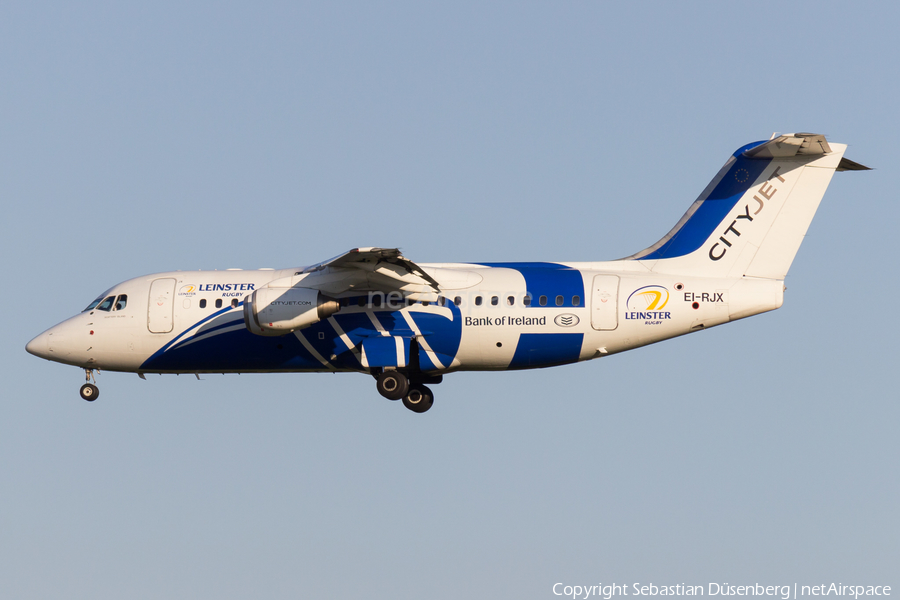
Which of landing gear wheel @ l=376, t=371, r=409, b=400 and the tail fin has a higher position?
the tail fin

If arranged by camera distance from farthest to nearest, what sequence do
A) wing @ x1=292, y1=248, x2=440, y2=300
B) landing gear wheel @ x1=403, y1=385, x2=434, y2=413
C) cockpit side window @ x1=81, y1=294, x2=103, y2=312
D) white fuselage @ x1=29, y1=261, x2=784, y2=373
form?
1. cockpit side window @ x1=81, y1=294, x2=103, y2=312
2. landing gear wheel @ x1=403, y1=385, x2=434, y2=413
3. white fuselage @ x1=29, y1=261, x2=784, y2=373
4. wing @ x1=292, y1=248, x2=440, y2=300

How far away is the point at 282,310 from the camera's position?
973 inches

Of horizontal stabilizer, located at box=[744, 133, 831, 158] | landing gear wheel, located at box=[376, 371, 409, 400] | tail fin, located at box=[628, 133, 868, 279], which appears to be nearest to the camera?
horizontal stabilizer, located at box=[744, 133, 831, 158]

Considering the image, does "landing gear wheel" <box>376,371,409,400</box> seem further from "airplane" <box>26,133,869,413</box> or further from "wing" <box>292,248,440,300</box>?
"wing" <box>292,248,440,300</box>

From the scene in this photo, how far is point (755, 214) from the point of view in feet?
85.0

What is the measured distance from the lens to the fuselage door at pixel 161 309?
2706cm

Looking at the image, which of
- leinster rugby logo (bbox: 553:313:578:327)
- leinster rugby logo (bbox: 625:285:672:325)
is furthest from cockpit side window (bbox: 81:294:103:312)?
leinster rugby logo (bbox: 625:285:672:325)

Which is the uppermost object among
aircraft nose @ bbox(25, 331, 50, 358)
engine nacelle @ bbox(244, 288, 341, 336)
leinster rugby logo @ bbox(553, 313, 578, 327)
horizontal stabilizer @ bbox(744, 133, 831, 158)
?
horizontal stabilizer @ bbox(744, 133, 831, 158)

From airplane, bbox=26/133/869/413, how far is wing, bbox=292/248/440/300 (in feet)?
Result: 0.10

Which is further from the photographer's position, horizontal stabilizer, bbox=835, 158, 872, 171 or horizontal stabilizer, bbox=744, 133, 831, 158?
horizontal stabilizer, bbox=835, 158, 872, 171

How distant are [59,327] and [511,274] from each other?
10076 mm

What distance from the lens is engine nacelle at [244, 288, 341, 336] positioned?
81.0 feet

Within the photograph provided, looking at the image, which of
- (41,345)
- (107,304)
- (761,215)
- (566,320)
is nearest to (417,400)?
(566,320)

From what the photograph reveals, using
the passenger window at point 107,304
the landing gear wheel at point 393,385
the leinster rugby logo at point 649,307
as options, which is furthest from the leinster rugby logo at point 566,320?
the passenger window at point 107,304
